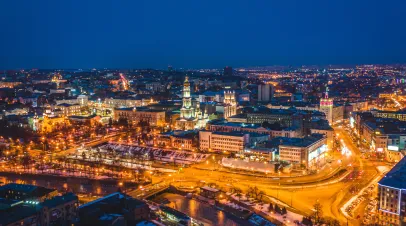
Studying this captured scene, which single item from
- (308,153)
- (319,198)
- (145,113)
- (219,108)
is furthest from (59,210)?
(219,108)

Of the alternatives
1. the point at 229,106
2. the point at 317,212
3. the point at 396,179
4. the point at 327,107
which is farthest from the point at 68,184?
the point at 327,107

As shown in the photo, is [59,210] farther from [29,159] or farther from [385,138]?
[385,138]

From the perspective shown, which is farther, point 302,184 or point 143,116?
point 143,116

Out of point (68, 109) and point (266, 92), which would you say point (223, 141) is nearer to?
point (68, 109)

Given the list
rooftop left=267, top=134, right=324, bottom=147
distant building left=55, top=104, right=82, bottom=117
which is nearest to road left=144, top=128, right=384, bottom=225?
rooftop left=267, top=134, right=324, bottom=147

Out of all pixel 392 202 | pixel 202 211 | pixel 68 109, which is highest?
pixel 68 109
